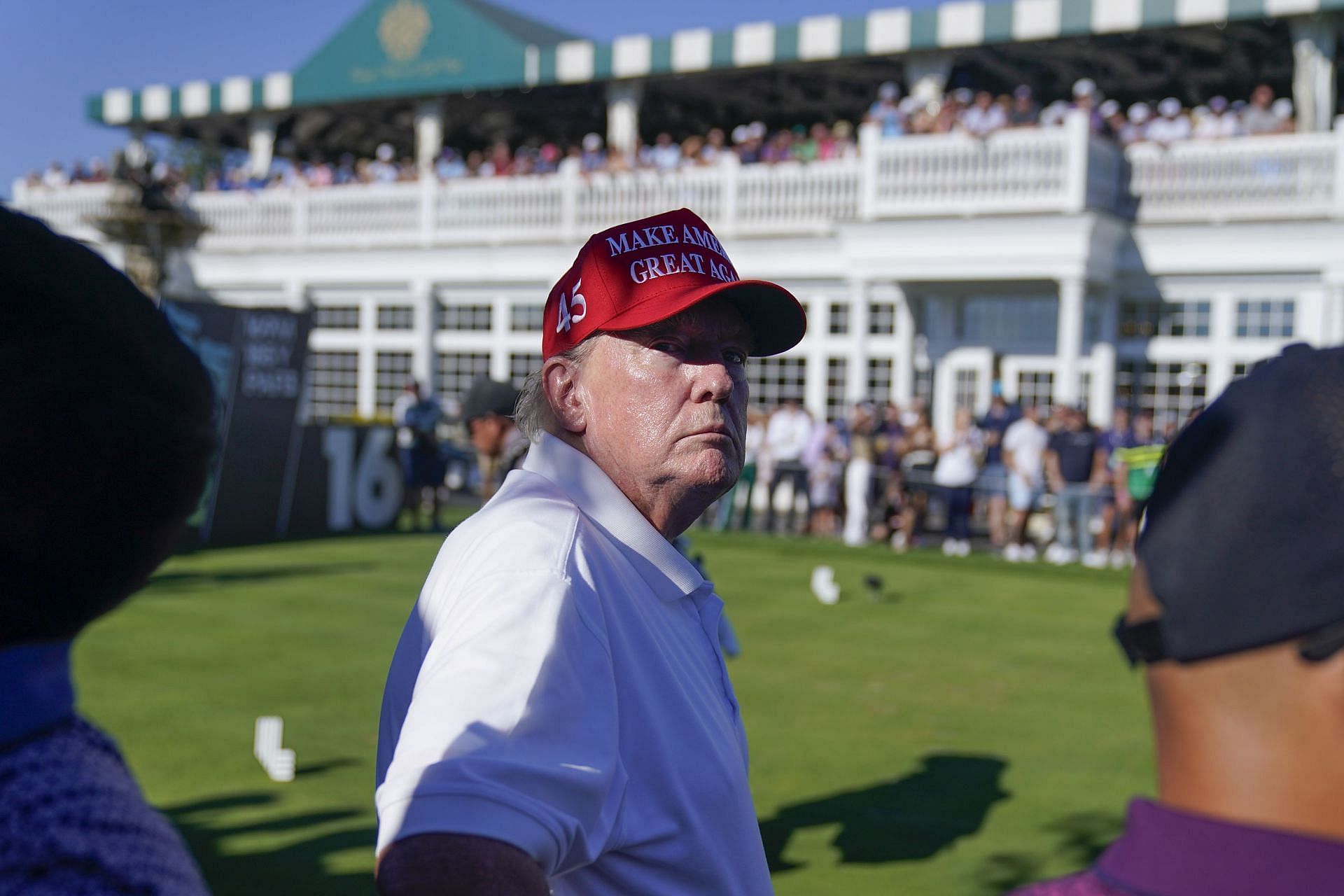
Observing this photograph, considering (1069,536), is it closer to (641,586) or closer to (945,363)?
(945,363)

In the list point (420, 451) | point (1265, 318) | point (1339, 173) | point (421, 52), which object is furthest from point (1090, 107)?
point (421, 52)

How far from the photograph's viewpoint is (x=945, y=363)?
23547mm

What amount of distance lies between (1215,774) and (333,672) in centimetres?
824

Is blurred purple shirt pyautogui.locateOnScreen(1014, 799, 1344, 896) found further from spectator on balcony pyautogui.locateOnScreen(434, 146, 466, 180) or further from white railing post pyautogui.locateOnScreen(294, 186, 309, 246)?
white railing post pyautogui.locateOnScreen(294, 186, 309, 246)

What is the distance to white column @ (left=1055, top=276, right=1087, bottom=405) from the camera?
2072 cm

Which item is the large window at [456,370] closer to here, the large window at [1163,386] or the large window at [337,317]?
the large window at [337,317]

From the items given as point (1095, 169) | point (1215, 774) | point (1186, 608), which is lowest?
point (1215, 774)

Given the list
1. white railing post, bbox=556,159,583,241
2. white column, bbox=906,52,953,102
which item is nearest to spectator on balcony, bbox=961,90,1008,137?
white column, bbox=906,52,953,102

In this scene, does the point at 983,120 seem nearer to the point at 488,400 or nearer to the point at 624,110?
the point at 624,110

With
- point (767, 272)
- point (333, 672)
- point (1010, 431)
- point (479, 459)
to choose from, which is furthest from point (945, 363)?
point (333, 672)

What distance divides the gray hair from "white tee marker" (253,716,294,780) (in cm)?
394

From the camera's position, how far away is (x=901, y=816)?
6.14 metres

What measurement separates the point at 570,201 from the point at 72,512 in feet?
82.4

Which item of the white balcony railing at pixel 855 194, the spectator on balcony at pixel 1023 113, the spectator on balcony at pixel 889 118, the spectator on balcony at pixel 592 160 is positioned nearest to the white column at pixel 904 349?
the white balcony railing at pixel 855 194
